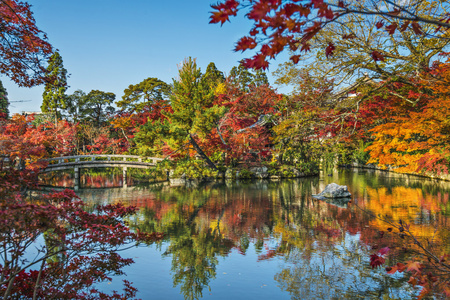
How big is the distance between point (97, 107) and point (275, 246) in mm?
26825

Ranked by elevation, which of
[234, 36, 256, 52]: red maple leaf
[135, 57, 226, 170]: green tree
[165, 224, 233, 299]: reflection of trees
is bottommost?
[165, 224, 233, 299]: reflection of trees

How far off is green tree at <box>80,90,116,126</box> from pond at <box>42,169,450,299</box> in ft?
63.9

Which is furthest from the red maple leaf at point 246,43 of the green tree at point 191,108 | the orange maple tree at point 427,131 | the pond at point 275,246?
the green tree at point 191,108

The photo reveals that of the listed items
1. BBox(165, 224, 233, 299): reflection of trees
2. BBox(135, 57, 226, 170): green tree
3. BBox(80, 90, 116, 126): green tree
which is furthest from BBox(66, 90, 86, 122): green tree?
BBox(165, 224, 233, 299): reflection of trees

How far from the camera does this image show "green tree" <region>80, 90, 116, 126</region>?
27.5 metres

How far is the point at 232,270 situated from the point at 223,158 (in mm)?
14144

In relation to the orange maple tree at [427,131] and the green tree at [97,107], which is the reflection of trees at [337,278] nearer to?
the orange maple tree at [427,131]

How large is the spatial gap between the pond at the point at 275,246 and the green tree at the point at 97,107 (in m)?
19.5

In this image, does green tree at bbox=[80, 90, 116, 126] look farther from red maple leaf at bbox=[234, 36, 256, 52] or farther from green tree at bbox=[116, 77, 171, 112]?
red maple leaf at bbox=[234, 36, 256, 52]

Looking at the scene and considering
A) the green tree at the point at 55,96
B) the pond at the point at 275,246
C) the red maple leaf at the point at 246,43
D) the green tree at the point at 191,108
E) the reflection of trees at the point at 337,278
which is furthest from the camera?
the green tree at the point at 55,96

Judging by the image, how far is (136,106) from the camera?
2575 centimetres

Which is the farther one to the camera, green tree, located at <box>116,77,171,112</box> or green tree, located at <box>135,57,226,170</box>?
green tree, located at <box>116,77,171,112</box>

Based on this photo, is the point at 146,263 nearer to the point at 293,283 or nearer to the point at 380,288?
the point at 293,283

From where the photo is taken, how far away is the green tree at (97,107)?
2747 cm
